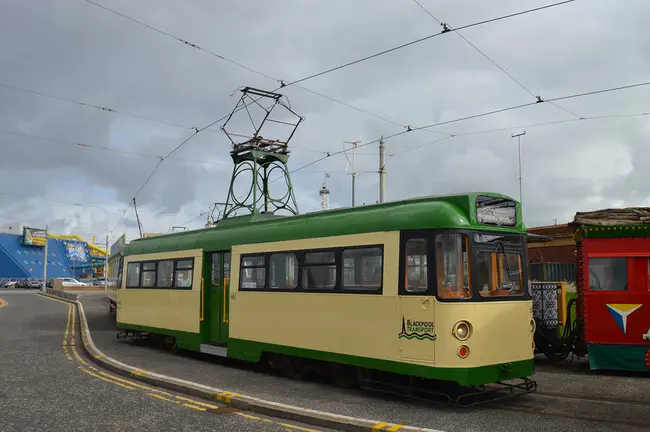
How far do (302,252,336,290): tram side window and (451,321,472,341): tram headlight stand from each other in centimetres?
252

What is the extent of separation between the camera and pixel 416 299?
8500 millimetres

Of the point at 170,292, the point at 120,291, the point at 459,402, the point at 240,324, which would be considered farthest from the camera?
the point at 120,291

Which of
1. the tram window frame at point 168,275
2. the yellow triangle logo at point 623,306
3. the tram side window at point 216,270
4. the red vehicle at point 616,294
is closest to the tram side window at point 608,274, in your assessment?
the red vehicle at point 616,294

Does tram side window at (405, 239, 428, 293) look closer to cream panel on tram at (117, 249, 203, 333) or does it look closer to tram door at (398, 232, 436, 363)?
tram door at (398, 232, 436, 363)

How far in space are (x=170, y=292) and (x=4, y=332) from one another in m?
8.51

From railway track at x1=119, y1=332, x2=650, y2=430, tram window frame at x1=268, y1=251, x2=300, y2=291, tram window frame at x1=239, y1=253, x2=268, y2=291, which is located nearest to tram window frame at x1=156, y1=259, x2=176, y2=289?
tram window frame at x1=239, y1=253, x2=268, y2=291

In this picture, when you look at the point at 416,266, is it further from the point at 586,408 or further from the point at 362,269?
the point at 586,408

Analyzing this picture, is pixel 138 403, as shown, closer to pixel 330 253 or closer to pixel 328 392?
pixel 328 392

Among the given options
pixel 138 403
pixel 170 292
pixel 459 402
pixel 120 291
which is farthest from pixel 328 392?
pixel 120 291

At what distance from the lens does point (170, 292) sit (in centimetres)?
1518

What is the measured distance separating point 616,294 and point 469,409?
471 centimetres

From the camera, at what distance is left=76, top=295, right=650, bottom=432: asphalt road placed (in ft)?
24.0

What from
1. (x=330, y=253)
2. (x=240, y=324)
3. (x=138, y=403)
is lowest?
(x=138, y=403)

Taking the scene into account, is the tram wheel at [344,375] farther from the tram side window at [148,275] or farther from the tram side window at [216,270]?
the tram side window at [148,275]
